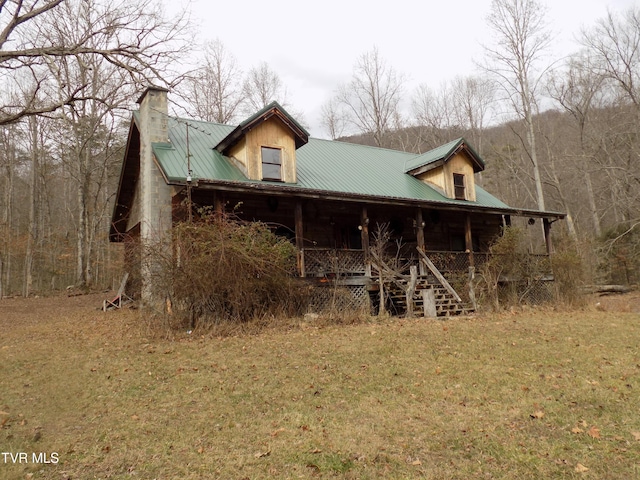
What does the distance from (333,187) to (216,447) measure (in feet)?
40.0

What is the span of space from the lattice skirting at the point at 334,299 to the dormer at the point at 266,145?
419 cm

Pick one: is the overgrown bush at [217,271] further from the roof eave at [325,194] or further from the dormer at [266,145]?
the dormer at [266,145]

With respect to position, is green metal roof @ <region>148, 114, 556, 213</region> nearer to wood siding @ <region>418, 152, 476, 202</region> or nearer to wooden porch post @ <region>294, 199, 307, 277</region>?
wood siding @ <region>418, 152, 476, 202</region>

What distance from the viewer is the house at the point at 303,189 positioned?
45.1 ft

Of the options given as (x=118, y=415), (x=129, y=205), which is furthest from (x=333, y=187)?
(x=118, y=415)

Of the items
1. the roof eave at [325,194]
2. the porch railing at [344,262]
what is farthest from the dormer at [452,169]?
the porch railing at [344,262]

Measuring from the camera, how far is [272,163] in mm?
15203

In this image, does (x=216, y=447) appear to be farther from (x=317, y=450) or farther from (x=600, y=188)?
(x=600, y=188)

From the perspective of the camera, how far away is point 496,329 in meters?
10.7

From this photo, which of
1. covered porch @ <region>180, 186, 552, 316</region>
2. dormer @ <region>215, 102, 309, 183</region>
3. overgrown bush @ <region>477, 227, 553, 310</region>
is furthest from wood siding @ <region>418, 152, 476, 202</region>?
dormer @ <region>215, 102, 309, 183</region>

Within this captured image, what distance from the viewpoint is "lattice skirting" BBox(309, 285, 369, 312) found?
512 inches

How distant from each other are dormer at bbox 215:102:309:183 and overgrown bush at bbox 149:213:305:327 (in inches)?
169

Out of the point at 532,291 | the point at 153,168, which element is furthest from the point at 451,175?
the point at 153,168

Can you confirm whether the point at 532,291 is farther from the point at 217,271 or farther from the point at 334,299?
the point at 217,271
